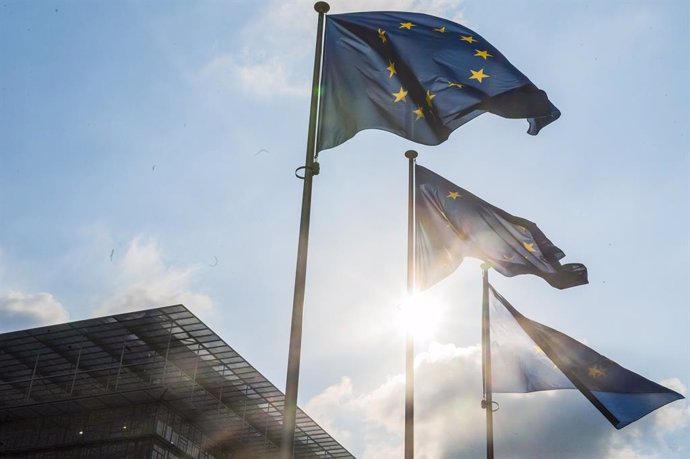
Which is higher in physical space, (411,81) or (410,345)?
(411,81)

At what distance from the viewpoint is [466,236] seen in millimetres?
21188

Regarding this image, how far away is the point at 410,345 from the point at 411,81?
576 centimetres

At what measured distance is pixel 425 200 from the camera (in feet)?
70.4

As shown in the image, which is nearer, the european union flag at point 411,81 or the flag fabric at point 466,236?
the european union flag at point 411,81

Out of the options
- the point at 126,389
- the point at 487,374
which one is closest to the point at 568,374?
the point at 487,374

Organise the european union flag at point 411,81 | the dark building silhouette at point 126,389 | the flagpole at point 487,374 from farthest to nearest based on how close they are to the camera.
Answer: the dark building silhouette at point 126,389
the flagpole at point 487,374
the european union flag at point 411,81

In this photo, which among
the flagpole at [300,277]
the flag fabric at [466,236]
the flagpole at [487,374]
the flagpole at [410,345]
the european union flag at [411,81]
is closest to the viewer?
the flagpole at [300,277]

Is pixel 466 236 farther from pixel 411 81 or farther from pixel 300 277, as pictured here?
pixel 300 277

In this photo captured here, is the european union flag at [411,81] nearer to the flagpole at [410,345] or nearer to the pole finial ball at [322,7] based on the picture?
the pole finial ball at [322,7]

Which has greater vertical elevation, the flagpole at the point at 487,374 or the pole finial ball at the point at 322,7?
the pole finial ball at the point at 322,7

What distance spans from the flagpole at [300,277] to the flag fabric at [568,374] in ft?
33.9

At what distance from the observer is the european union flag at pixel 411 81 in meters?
15.9

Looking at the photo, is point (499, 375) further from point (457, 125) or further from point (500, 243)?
point (457, 125)

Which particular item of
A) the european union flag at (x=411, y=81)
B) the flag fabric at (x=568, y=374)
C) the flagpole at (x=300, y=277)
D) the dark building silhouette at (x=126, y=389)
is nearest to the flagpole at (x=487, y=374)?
the flag fabric at (x=568, y=374)
